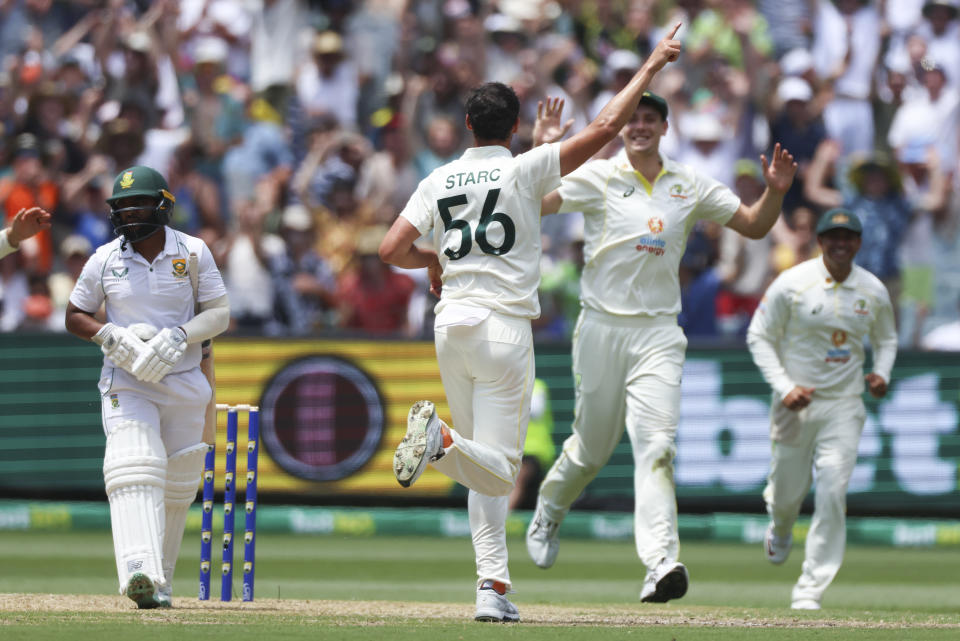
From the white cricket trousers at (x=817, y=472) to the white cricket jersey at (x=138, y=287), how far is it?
13.5 feet

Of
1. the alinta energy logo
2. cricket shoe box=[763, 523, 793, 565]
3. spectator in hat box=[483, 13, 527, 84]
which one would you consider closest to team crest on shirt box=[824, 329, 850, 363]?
cricket shoe box=[763, 523, 793, 565]

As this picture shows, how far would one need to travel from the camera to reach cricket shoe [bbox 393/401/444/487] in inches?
281

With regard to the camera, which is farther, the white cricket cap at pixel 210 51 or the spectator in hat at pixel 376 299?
the white cricket cap at pixel 210 51

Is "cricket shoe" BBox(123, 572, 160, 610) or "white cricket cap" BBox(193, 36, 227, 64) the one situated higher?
"white cricket cap" BBox(193, 36, 227, 64)

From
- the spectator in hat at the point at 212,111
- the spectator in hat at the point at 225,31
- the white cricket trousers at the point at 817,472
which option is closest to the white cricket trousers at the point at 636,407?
the white cricket trousers at the point at 817,472

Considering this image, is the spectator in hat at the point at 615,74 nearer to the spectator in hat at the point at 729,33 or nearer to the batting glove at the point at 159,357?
the spectator in hat at the point at 729,33

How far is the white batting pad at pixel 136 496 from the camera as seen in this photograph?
7.43 meters

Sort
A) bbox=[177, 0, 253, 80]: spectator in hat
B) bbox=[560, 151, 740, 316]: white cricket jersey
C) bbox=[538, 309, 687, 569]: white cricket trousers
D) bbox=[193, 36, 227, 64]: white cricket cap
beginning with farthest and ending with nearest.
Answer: bbox=[177, 0, 253, 80]: spectator in hat
bbox=[193, 36, 227, 64]: white cricket cap
bbox=[560, 151, 740, 316]: white cricket jersey
bbox=[538, 309, 687, 569]: white cricket trousers

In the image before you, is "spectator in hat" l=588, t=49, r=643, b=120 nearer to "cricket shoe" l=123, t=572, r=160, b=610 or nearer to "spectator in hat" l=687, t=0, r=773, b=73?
"spectator in hat" l=687, t=0, r=773, b=73

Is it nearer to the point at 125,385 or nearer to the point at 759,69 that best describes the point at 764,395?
the point at 759,69

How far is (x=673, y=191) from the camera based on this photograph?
9094 mm

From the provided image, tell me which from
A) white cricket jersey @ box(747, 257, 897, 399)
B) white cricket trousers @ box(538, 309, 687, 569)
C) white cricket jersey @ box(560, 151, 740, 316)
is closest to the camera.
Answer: white cricket trousers @ box(538, 309, 687, 569)

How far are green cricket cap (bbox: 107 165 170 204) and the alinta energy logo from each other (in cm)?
639

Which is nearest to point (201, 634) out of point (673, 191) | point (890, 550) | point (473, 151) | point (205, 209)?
point (473, 151)
